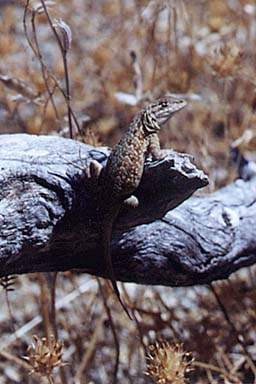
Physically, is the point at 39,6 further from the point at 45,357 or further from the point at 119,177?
the point at 45,357

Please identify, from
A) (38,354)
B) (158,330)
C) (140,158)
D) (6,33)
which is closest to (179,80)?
(6,33)

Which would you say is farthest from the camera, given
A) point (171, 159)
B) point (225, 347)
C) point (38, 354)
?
point (225, 347)

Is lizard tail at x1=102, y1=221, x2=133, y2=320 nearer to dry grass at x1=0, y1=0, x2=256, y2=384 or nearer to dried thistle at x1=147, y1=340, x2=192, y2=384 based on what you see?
dried thistle at x1=147, y1=340, x2=192, y2=384

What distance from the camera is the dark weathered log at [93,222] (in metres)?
1.74

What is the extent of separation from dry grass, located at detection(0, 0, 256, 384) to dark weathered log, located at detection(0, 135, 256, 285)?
0.98 feet

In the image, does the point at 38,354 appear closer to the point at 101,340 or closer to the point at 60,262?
the point at 60,262

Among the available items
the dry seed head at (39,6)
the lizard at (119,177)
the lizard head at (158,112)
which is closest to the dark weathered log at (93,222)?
A: the lizard at (119,177)

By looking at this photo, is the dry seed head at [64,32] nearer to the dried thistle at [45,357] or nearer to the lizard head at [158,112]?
the lizard head at [158,112]

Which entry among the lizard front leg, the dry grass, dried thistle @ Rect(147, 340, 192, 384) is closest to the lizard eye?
the lizard front leg

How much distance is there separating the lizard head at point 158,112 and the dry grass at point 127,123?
25cm

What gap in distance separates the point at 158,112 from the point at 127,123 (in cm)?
123

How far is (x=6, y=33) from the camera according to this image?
3438 mm

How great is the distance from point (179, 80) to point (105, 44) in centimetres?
59

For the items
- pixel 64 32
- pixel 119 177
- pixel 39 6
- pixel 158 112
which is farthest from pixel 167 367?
pixel 39 6
